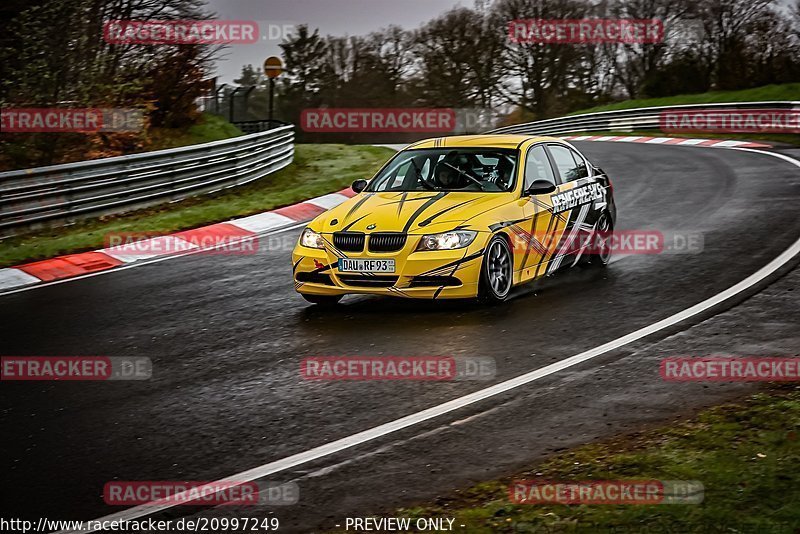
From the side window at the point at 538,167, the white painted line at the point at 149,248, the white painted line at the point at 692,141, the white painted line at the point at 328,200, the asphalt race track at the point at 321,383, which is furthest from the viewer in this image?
the white painted line at the point at 692,141

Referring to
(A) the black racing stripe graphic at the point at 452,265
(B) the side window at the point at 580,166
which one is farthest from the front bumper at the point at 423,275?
(B) the side window at the point at 580,166

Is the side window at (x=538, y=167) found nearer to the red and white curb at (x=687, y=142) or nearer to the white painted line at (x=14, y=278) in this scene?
the white painted line at (x=14, y=278)

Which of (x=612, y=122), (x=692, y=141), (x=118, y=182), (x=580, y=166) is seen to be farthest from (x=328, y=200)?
(x=612, y=122)

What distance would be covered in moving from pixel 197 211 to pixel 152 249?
266 cm

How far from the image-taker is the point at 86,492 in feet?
17.5

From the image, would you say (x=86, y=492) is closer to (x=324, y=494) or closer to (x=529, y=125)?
(x=324, y=494)

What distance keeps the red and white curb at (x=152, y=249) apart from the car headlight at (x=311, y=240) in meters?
4.02

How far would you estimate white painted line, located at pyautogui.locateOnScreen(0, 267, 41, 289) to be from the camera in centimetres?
1173

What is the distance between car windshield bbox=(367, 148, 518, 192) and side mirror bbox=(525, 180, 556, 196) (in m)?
0.22

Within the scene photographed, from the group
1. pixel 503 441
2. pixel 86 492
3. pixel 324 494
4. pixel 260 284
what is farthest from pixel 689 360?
pixel 260 284

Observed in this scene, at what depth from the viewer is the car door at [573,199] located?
10609mm

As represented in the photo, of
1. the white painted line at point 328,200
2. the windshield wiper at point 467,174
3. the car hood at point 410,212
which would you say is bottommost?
the white painted line at point 328,200

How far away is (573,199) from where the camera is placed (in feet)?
35.6

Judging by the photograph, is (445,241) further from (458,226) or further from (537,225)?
(537,225)
